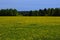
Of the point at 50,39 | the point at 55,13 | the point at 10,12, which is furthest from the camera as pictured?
the point at 10,12

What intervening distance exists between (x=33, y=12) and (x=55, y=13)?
8.13m

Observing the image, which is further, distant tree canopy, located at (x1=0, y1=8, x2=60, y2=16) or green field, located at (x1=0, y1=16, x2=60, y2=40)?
distant tree canopy, located at (x1=0, y1=8, x2=60, y2=16)

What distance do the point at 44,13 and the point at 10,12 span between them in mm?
12455

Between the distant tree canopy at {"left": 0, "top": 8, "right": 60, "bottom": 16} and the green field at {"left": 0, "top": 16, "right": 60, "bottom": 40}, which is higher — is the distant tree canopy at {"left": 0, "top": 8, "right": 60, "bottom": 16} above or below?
below

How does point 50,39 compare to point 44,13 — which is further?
point 44,13

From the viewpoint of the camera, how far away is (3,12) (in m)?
60.0

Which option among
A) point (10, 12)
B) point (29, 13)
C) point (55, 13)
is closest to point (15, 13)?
point (10, 12)

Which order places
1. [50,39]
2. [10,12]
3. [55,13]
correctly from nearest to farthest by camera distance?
[50,39], [55,13], [10,12]

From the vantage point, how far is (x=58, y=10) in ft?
194

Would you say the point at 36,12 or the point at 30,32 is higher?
the point at 30,32

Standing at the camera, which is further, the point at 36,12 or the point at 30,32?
the point at 36,12

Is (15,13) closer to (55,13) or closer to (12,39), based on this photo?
(55,13)

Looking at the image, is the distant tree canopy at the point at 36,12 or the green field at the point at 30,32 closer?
the green field at the point at 30,32

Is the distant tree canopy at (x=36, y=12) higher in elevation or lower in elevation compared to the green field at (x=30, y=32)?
lower
